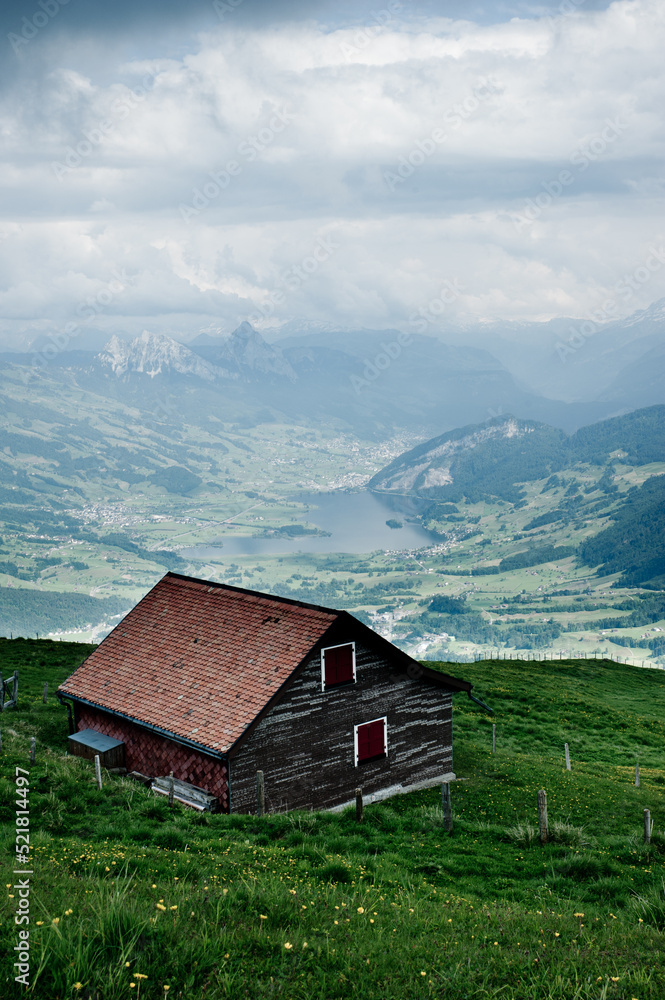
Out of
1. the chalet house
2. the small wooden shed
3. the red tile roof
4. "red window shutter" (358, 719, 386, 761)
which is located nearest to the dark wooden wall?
the chalet house

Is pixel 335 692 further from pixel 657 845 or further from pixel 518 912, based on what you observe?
pixel 518 912

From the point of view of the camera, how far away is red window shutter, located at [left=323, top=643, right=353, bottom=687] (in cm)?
2616

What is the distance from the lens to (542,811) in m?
19.3

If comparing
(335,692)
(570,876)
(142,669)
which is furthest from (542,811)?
(142,669)

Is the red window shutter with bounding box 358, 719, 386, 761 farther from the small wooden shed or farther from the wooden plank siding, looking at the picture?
the small wooden shed

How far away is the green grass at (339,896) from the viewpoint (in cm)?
913

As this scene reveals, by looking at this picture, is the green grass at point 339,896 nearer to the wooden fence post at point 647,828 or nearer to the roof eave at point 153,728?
the wooden fence post at point 647,828

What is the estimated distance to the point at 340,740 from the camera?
26.4m

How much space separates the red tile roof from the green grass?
301 centimetres

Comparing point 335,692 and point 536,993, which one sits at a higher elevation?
point 335,692

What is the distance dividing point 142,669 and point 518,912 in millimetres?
19744

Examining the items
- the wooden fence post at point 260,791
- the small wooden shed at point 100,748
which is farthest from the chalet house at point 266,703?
the wooden fence post at point 260,791

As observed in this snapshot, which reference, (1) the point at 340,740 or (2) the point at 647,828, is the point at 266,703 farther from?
(2) the point at 647,828

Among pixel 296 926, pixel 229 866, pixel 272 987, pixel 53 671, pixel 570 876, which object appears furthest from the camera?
pixel 53 671
